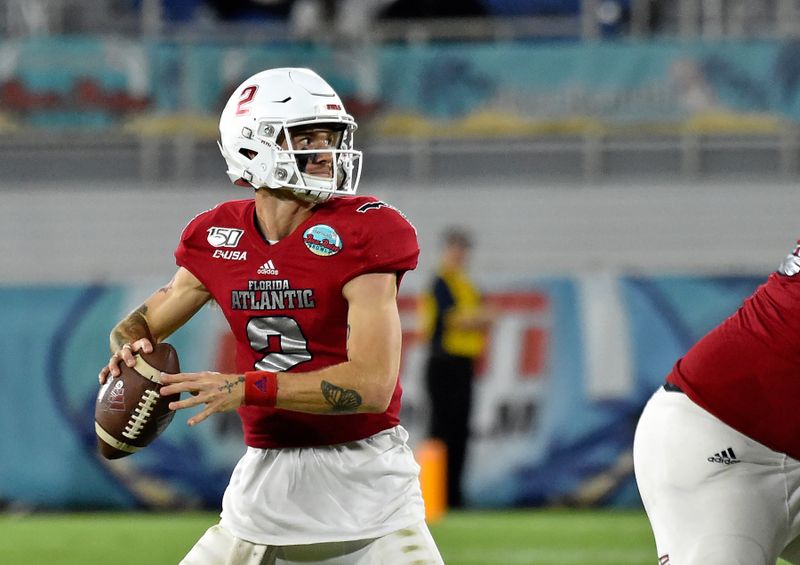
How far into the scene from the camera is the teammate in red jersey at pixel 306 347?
121 inches

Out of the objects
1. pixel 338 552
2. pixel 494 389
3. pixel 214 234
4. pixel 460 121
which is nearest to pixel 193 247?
pixel 214 234

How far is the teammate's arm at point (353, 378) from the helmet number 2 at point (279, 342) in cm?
16

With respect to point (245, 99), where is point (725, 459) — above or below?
below

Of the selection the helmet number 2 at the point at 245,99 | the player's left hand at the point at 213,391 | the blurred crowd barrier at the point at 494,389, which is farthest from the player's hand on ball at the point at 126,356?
the blurred crowd barrier at the point at 494,389

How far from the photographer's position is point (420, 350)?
8.56 metres

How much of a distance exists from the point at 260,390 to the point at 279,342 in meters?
0.26

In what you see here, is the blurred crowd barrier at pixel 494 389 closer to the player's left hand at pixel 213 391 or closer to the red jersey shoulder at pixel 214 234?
the red jersey shoulder at pixel 214 234

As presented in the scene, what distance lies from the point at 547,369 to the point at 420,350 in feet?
2.57

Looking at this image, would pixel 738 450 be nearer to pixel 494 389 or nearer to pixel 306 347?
pixel 306 347

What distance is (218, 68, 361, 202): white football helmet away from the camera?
3307mm

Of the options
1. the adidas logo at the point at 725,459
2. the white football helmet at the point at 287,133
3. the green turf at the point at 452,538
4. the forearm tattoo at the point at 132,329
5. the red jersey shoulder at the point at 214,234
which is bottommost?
the green turf at the point at 452,538

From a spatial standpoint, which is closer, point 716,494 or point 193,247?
point 716,494

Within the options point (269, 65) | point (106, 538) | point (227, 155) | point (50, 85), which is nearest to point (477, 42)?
point (269, 65)

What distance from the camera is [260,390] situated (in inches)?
118
